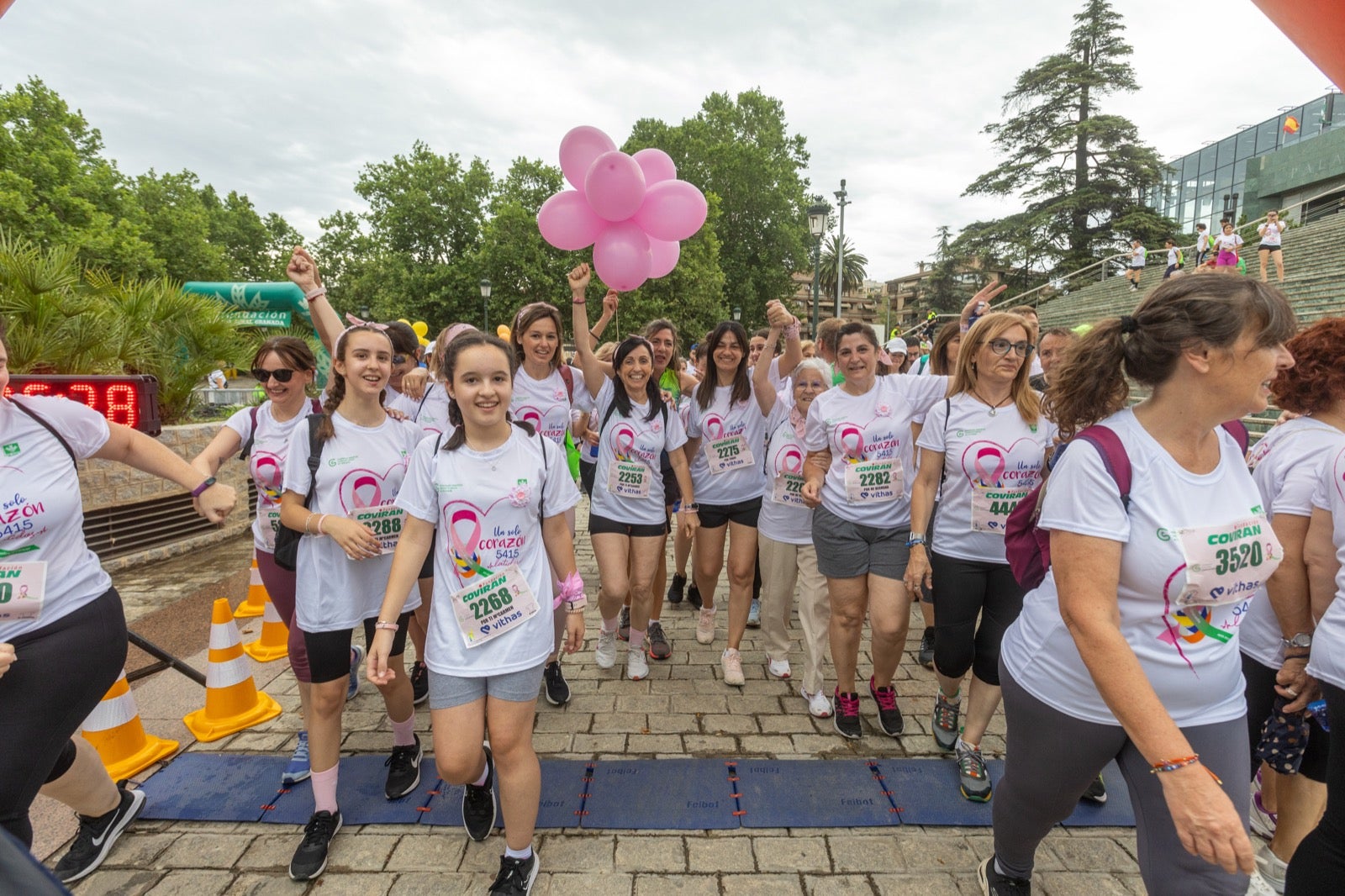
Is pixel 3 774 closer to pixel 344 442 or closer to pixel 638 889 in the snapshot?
pixel 344 442

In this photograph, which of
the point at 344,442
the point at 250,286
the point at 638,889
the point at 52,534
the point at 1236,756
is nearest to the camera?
the point at 1236,756

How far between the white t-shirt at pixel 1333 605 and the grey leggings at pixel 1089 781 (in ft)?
1.09

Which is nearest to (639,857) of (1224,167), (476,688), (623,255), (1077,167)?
(476,688)

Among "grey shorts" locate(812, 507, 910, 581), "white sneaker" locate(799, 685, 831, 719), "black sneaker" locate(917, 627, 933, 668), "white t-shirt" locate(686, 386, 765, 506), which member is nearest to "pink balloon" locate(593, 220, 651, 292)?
"white t-shirt" locate(686, 386, 765, 506)

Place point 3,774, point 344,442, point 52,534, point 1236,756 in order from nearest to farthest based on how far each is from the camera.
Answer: point 1236,756 < point 3,774 < point 52,534 < point 344,442

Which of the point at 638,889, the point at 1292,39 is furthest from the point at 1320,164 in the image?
the point at 638,889

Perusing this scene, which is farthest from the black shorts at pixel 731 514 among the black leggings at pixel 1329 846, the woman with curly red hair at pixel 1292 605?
the black leggings at pixel 1329 846

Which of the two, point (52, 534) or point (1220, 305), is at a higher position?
point (1220, 305)

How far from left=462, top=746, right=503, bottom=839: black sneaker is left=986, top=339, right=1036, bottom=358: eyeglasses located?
283 centimetres

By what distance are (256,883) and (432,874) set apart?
655mm

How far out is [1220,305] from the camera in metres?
1.55

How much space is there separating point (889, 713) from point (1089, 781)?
1.63 meters

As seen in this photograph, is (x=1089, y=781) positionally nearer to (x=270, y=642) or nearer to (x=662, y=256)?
(x=662, y=256)

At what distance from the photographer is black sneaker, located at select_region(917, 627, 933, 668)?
4336 millimetres
